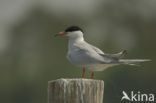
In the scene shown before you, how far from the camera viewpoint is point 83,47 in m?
8.96

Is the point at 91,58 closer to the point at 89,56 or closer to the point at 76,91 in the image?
the point at 89,56

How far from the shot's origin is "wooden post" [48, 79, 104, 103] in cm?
683

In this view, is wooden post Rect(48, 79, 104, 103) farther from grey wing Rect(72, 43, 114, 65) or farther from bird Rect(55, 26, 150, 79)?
grey wing Rect(72, 43, 114, 65)

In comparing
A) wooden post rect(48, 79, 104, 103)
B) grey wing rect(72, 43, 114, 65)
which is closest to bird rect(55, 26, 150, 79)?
grey wing rect(72, 43, 114, 65)

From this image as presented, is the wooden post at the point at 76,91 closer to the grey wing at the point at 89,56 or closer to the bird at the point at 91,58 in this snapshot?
the bird at the point at 91,58

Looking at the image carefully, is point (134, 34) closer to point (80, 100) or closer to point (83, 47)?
point (83, 47)

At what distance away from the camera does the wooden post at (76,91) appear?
6828 millimetres

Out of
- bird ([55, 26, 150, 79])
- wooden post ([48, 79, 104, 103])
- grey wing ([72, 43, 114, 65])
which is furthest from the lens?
grey wing ([72, 43, 114, 65])

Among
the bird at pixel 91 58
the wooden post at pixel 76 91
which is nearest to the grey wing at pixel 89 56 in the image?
the bird at pixel 91 58

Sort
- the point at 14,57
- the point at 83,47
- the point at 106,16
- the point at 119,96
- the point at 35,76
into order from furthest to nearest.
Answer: the point at 106,16, the point at 14,57, the point at 35,76, the point at 119,96, the point at 83,47

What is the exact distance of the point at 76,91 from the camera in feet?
22.5

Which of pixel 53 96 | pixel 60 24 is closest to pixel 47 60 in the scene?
pixel 60 24

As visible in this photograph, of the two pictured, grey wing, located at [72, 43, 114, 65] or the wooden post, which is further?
grey wing, located at [72, 43, 114, 65]

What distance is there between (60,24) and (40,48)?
158cm
